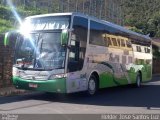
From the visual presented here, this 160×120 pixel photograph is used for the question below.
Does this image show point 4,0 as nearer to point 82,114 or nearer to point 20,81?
point 20,81

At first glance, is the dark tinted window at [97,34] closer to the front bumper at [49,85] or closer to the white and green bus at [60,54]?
the white and green bus at [60,54]

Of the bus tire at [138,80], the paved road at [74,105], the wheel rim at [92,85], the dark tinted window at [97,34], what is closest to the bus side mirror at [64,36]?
the paved road at [74,105]

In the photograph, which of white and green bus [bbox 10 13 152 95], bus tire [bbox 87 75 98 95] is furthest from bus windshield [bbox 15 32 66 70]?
bus tire [bbox 87 75 98 95]

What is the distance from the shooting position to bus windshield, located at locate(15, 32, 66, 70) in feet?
48.9

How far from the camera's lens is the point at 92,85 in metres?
17.0

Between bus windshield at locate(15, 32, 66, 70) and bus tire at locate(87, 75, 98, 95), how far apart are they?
7.73 feet

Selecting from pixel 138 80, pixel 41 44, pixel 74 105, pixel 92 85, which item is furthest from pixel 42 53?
pixel 138 80

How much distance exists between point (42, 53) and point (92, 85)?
117 inches

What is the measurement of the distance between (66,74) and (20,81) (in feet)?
5.76

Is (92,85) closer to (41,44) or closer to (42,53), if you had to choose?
(42,53)

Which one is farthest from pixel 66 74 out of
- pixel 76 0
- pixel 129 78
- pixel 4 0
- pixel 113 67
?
pixel 76 0

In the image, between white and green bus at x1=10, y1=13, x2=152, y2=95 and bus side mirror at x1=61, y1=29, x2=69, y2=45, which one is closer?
bus side mirror at x1=61, y1=29, x2=69, y2=45

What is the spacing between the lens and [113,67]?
19594 mm

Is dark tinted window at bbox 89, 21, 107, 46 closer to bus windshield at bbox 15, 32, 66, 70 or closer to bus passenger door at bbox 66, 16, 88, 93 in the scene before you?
bus passenger door at bbox 66, 16, 88, 93
